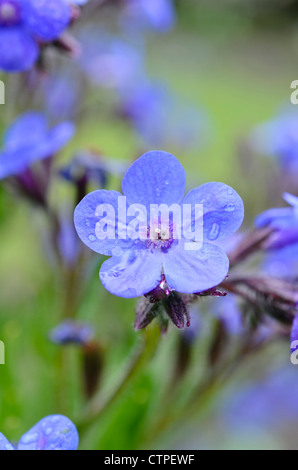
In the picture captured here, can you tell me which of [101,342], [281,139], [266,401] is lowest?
[266,401]

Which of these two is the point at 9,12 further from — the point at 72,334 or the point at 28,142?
the point at 72,334

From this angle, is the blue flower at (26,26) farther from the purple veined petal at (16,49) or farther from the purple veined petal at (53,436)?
the purple veined petal at (53,436)

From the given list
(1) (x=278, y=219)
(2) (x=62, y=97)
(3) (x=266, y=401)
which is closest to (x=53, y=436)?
(1) (x=278, y=219)

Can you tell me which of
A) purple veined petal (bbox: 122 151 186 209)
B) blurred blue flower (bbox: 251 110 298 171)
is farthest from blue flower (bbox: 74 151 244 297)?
blurred blue flower (bbox: 251 110 298 171)

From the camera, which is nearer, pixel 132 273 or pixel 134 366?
pixel 132 273

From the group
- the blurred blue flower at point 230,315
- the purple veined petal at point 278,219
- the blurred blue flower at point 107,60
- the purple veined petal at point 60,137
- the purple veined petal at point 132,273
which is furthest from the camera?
the blurred blue flower at point 107,60

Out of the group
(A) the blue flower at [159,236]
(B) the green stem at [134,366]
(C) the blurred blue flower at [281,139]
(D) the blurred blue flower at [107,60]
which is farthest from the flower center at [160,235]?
(D) the blurred blue flower at [107,60]

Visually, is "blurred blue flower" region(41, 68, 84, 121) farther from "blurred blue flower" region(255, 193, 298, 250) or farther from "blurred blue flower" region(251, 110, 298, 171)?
"blurred blue flower" region(255, 193, 298, 250)
